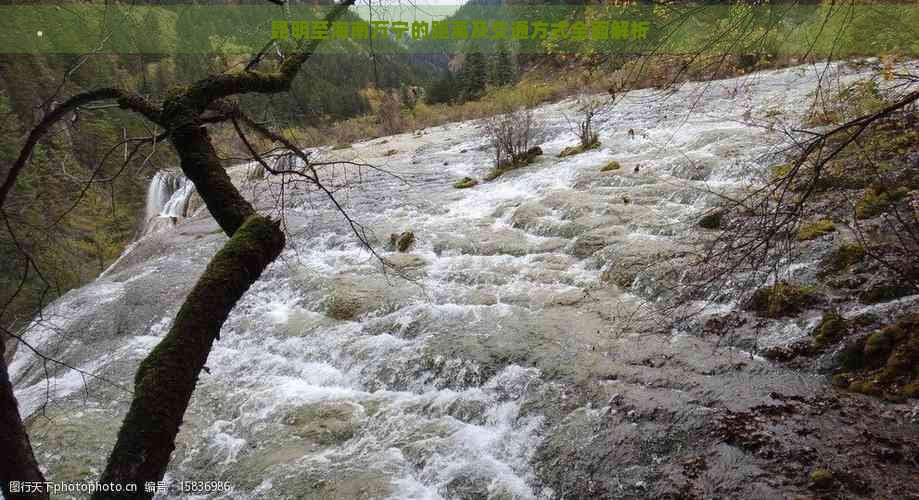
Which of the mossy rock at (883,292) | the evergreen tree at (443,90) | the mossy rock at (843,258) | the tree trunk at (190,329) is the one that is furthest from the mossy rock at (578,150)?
the evergreen tree at (443,90)

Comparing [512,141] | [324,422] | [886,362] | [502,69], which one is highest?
[502,69]

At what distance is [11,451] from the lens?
6.65 ft

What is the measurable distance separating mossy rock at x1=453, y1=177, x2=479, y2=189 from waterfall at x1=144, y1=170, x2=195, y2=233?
332 inches

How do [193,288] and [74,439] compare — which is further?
[74,439]

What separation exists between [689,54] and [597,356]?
9.24 feet

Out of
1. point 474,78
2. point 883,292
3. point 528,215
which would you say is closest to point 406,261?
point 528,215

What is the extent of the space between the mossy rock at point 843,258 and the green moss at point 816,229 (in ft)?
1.57

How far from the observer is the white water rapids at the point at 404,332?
13.5 feet

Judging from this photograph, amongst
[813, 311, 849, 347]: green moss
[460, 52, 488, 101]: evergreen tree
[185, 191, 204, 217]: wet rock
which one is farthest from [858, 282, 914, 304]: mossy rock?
[460, 52, 488, 101]: evergreen tree

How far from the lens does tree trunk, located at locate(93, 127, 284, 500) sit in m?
1.60

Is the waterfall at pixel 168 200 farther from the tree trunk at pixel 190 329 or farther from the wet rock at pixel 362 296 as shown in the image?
the tree trunk at pixel 190 329

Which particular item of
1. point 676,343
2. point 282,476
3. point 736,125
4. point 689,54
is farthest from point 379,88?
point 736,125

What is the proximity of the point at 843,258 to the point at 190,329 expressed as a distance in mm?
5635

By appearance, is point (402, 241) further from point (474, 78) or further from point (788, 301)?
point (474, 78)
